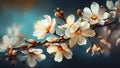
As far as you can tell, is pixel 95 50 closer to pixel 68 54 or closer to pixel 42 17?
pixel 68 54

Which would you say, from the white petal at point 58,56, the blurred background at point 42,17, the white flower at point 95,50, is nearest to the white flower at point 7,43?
the blurred background at point 42,17

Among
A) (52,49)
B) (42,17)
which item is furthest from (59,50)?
(42,17)

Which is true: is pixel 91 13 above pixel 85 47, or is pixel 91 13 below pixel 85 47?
above

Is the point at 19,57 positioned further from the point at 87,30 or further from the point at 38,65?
the point at 87,30

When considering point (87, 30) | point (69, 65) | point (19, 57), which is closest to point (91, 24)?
point (87, 30)

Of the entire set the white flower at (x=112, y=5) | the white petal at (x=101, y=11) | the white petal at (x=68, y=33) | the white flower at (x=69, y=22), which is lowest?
the white petal at (x=68, y=33)

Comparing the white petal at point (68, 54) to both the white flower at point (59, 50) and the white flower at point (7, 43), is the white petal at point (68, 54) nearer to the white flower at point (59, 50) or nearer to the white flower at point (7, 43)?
the white flower at point (59, 50)
